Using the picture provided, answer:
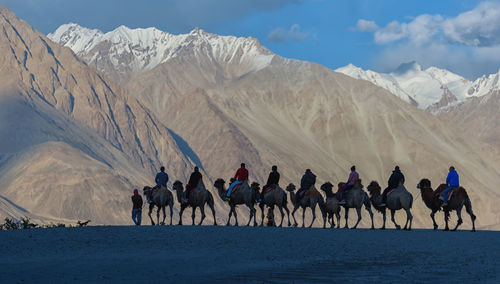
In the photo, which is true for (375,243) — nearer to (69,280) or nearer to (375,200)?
(375,200)

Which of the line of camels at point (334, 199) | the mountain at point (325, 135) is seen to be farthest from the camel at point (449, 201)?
the mountain at point (325, 135)

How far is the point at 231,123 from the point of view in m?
172

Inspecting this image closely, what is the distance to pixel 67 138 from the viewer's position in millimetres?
140125

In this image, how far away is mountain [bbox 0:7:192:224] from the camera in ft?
406

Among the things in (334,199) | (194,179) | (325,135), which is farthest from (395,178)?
(325,135)

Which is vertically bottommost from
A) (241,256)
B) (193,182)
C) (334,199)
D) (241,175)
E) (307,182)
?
(241,256)

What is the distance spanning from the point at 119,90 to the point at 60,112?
21431mm

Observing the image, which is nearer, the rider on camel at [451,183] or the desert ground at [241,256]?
the desert ground at [241,256]

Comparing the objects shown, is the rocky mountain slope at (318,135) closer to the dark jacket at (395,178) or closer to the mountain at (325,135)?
the mountain at (325,135)

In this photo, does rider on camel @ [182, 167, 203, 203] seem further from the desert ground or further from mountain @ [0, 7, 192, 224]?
mountain @ [0, 7, 192, 224]

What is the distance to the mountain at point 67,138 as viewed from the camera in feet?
406

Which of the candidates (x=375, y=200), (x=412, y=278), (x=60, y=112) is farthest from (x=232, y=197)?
(x=60, y=112)

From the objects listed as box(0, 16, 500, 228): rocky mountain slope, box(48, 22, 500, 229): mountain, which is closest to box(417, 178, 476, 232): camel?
box(0, 16, 500, 228): rocky mountain slope

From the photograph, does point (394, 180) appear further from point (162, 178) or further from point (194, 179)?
point (162, 178)
